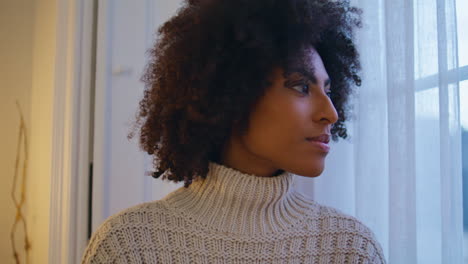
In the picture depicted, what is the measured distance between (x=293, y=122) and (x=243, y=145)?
0.45 ft

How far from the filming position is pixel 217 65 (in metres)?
0.88

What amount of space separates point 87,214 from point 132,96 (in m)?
0.49

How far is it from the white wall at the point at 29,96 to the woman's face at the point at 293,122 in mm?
1164

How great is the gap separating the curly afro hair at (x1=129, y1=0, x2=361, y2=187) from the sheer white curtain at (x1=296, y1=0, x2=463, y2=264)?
185 millimetres

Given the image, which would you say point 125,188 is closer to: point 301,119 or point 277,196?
point 277,196

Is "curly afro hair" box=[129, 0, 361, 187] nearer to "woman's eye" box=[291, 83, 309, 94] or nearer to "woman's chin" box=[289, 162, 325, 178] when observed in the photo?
"woman's eye" box=[291, 83, 309, 94]

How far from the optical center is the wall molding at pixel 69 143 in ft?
5.22

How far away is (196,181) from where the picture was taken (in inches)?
37.6

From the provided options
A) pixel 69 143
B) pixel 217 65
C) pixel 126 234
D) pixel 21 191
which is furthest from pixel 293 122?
pixel 21 191

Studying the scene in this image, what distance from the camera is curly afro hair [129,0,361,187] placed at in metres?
0.87

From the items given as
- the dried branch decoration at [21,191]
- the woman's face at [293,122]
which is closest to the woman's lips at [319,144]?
the woman's face at [293,122]

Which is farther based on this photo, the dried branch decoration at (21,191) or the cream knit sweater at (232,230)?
the dried branch decoration at (21,191)

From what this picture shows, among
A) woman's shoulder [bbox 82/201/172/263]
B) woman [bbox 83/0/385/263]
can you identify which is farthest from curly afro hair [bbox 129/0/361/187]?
woman's shoulder [bbox 82/201/172/263]

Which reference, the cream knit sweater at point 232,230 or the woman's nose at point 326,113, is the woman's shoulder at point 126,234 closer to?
the cream knit sweater at point 232,230
